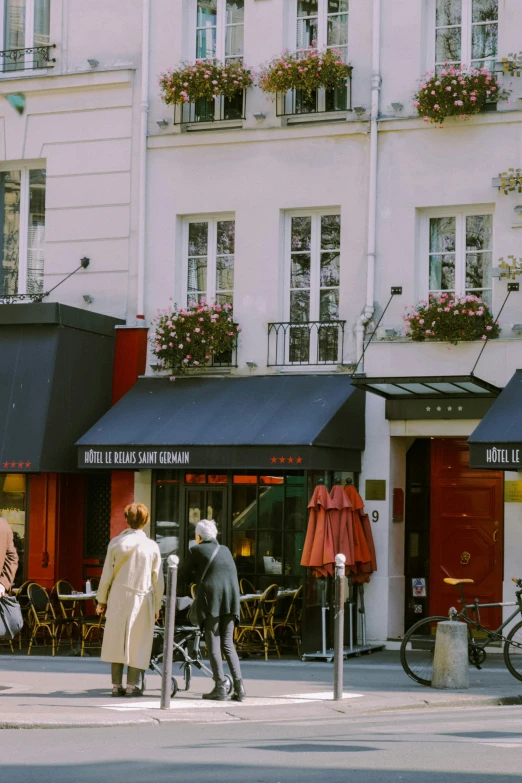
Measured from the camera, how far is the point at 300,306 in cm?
1806

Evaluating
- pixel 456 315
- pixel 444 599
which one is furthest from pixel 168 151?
pixel 444 599

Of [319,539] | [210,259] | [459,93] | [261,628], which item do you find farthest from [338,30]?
[261,628]

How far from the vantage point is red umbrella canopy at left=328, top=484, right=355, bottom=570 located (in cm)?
1627

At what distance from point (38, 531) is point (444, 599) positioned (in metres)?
5.45

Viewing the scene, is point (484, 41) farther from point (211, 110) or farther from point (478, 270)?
point (211, 110)

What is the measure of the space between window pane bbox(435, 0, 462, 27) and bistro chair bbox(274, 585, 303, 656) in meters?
7.33

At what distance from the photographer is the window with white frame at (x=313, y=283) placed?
17.8m

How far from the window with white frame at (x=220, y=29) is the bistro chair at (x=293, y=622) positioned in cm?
724

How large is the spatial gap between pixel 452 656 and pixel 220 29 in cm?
952

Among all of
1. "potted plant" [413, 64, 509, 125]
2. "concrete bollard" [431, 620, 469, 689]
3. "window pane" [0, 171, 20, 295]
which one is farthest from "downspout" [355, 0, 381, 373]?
"window pane" [0, 171, 20, 295]

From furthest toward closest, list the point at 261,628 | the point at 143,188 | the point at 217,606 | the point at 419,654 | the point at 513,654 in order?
the point at 143,188 < the point at 261,628 < the point at 419,654 < the point at 513,654 < the point at 217,606

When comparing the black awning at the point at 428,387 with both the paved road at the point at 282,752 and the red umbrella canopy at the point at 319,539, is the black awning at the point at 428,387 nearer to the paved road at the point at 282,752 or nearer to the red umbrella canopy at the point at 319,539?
the red umbrella canopy at the point at 319,539

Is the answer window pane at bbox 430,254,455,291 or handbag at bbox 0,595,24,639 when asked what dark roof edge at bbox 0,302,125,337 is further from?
handbag at bbox 0,595,24,639

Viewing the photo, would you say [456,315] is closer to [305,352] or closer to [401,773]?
[305,352]
